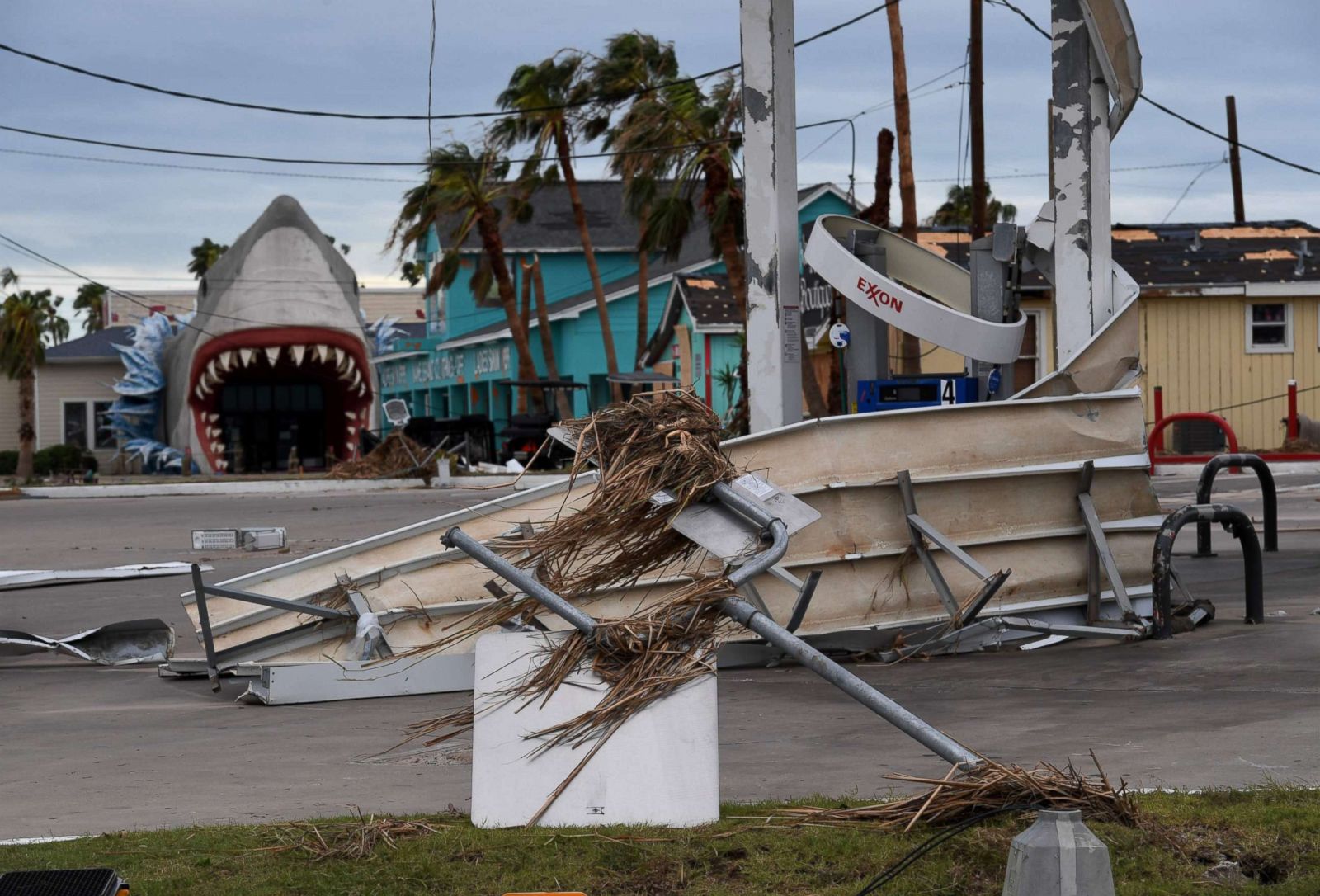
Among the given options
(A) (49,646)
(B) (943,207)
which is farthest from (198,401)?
(B) (943,207)

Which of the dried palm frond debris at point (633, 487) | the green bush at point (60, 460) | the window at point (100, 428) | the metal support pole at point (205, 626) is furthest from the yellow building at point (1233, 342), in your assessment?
the window at point (100, 428)

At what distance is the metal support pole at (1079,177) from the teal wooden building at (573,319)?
27.0 m

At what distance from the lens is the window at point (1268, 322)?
32156 mm

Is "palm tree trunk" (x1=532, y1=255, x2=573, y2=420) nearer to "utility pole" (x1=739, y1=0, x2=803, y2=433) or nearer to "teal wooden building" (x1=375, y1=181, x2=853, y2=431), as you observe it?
"teal wooden building" (x1=375, y1=181, x2=853, y2=431)

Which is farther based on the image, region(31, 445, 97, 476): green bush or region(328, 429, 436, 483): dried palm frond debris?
region(31, 445, 97, 476): green bush

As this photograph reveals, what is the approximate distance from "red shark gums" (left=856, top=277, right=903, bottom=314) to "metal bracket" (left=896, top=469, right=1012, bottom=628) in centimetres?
275

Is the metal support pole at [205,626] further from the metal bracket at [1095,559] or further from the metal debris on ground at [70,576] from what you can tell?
the metal bracket at [1095,559]

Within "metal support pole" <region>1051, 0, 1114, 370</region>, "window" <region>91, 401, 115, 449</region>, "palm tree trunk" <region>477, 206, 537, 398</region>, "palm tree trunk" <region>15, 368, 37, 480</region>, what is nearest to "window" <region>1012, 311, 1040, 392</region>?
"palm tree trunk" <region>477, 206, 537, 398</region>

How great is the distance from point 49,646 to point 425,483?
20236 mm

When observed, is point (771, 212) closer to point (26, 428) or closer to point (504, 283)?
point (504, 283)

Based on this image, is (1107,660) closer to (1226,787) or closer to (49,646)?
(1226,787)

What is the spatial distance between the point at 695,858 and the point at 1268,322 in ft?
100

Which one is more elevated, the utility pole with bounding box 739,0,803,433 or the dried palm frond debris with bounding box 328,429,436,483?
the utility pole with bounding box 739,0,803,433

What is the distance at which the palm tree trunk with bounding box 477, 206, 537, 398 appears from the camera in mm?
41500
